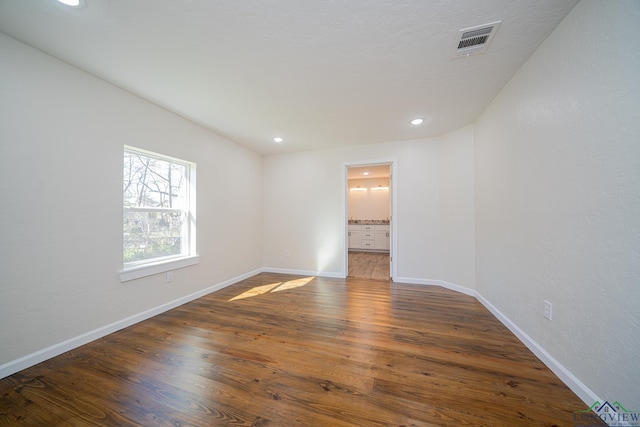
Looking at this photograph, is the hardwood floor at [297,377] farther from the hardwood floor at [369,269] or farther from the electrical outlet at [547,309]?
the hardwood floor at [369,269]

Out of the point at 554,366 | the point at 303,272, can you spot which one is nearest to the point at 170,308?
the point at 303,272

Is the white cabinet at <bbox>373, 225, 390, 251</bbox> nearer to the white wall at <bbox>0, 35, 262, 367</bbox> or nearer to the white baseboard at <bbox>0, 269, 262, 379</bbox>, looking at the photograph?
the white baseboard at <bbox>0, 269, 262, 379</bbox>

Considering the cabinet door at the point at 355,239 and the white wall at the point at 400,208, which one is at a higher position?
the white wall at the point at 400,208

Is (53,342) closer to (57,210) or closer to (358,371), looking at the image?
(57,210)

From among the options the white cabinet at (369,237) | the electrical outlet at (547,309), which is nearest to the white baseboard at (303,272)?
the electrical outlet at (547,309)

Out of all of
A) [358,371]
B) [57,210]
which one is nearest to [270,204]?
[57,210]

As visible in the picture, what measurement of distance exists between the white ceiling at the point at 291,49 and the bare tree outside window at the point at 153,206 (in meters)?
0.74

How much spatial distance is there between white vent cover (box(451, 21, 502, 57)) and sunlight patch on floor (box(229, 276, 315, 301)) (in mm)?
3506

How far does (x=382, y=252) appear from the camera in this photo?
23.5ft

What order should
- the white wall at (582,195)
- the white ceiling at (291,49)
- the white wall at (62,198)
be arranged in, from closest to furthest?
the white wall at (582,195), the white ceiling at (291,49), the white wall at (62,198)

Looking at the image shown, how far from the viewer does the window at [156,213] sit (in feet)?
7.86

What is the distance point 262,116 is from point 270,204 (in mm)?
2127

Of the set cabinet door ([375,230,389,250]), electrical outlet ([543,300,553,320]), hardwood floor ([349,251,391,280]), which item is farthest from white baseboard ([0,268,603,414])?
cabinet door ([375,230,389,250])

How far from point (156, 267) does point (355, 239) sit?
5744 millimetres
